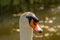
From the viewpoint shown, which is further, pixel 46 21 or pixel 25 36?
pixel 46 21

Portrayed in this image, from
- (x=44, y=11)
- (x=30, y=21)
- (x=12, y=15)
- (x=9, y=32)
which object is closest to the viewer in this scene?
(x=30, y=21)

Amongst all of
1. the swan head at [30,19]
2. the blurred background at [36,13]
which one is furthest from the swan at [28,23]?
the blurred background at [36,13]

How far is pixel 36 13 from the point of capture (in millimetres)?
7926

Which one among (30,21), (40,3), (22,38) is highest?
(40,3)

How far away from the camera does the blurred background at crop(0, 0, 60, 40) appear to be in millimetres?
6410

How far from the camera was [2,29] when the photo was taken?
679 cm

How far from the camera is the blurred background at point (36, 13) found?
6.41 metres

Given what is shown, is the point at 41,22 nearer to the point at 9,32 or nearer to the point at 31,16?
the point at 9,32

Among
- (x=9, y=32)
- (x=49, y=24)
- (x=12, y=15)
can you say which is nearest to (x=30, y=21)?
(x=9, y=32)

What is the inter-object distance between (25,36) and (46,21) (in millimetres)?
4154

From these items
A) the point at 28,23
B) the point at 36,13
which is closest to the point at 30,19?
the point at 28,23

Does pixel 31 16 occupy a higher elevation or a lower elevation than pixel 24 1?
lower

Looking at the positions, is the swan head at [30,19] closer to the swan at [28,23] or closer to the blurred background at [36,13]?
the swan at [28,23]

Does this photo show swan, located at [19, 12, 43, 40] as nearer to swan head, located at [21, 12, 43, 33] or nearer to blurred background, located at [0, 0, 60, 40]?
swan head, located at [21, 12, 43, 33]
